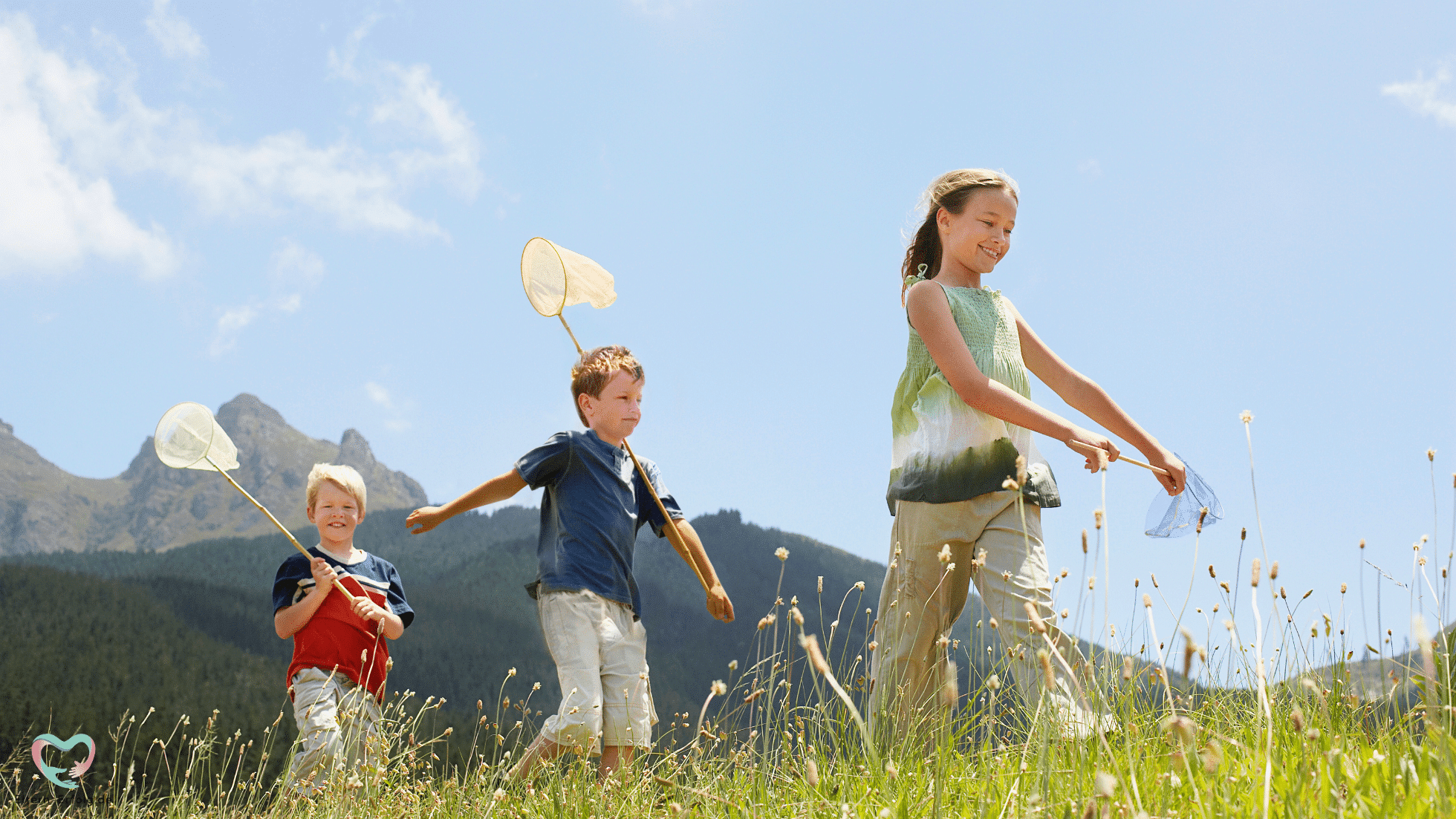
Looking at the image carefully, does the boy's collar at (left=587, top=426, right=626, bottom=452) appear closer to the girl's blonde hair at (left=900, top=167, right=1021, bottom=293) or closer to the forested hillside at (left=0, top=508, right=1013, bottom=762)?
the girl's blonde hair at (left=900, top=167, right=1021, bottom=293)

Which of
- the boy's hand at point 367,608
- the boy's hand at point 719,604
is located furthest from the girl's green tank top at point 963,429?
the boy's hand at point 367,608

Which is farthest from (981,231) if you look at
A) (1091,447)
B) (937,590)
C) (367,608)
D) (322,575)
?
(322,575)

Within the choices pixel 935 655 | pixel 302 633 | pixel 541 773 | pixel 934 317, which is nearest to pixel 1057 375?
pixel 934 317

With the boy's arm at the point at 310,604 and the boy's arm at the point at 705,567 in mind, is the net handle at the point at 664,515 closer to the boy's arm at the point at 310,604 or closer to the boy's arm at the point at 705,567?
the boy's arm at the point at 705,567

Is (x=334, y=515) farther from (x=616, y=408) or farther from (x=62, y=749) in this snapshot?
(x=62, y=749)

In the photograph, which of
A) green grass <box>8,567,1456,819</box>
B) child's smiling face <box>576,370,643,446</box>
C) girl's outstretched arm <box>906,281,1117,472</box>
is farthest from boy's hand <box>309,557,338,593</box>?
girl's outstretched arm <box>906,281,1117,472</box>

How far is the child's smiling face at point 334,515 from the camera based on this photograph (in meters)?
4.50

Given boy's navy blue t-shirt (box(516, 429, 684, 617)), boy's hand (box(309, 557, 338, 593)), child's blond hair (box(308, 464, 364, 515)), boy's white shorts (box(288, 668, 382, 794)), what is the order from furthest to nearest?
child's blond hair (box(308, 464, 364, 515))
boy's hand (box(309, 557, 338, 593))
boy's navy blue t-shirt (box(516, 429, 684, 617))
boy's white shorts (box(288, 668, 382, 794))

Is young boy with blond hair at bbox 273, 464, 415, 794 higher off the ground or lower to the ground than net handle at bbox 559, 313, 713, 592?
lower

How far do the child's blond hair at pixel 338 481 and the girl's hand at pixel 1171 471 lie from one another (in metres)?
3.42

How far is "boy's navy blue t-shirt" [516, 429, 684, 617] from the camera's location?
160 inches

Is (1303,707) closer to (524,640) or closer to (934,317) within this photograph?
(934,317)

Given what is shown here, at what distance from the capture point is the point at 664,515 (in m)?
4.42

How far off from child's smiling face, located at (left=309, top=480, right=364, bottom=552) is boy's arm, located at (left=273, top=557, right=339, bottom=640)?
0.21 metres
